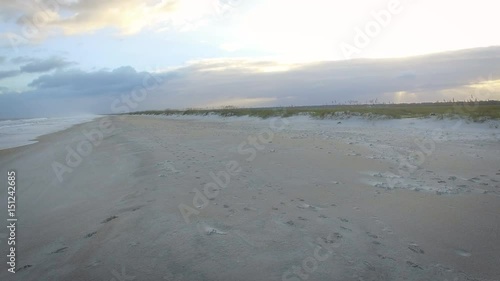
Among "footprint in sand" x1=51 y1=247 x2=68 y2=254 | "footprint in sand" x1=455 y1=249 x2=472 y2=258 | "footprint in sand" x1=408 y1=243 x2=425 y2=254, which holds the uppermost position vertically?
"footprint in sand" x1=408 y1=243 x2=425 y2=254

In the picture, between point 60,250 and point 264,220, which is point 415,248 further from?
point 60,250

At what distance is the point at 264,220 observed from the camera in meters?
5.23

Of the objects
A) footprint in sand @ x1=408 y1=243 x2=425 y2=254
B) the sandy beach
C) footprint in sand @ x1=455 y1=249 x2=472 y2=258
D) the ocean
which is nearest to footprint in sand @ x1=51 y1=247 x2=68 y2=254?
the sandy beach

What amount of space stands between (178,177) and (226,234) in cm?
386

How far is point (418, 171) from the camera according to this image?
28.4ft

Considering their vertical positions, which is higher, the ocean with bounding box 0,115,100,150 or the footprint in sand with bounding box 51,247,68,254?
the ocean with bounding box 0,115,100,150

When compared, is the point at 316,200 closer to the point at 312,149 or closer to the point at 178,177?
the point at 178,177

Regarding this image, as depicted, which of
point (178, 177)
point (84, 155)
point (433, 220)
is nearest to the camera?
point (433, 220)

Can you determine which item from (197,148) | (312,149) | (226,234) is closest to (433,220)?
(226,234)

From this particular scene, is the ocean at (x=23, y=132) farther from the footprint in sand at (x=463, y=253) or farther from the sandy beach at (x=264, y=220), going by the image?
the footprint in sand at (x=463, y=253)

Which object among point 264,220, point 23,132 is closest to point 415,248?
point 264,220

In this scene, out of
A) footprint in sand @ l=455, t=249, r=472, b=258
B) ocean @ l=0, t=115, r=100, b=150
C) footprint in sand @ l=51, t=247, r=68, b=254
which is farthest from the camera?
ocean @ l=0, t=115, r=100, b=150

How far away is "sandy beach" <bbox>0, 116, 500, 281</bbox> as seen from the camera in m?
3.90

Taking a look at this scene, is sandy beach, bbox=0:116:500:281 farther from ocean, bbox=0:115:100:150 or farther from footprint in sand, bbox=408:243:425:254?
ocean, bbox=0:115:100:150
